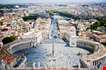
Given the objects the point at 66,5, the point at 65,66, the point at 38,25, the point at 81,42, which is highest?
the point at 66,5

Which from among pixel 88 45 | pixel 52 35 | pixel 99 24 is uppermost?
pixel 99 24

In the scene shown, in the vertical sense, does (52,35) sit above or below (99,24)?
below

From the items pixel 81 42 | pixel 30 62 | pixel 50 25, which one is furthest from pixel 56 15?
pixel 30 62

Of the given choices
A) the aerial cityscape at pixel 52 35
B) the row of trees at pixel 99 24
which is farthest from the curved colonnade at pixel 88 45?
the row of trees at pixel 99 24

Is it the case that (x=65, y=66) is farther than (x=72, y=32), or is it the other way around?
(x=72, y=32)

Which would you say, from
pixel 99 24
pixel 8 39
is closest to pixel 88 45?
pixel 99 24

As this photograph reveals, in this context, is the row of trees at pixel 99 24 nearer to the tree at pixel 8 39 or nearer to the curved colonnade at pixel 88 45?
the curved colonnade at pixel 88 45

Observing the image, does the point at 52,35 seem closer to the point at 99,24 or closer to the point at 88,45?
the point at 88,45

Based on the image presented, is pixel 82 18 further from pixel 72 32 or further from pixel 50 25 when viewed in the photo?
pixel 50 25
